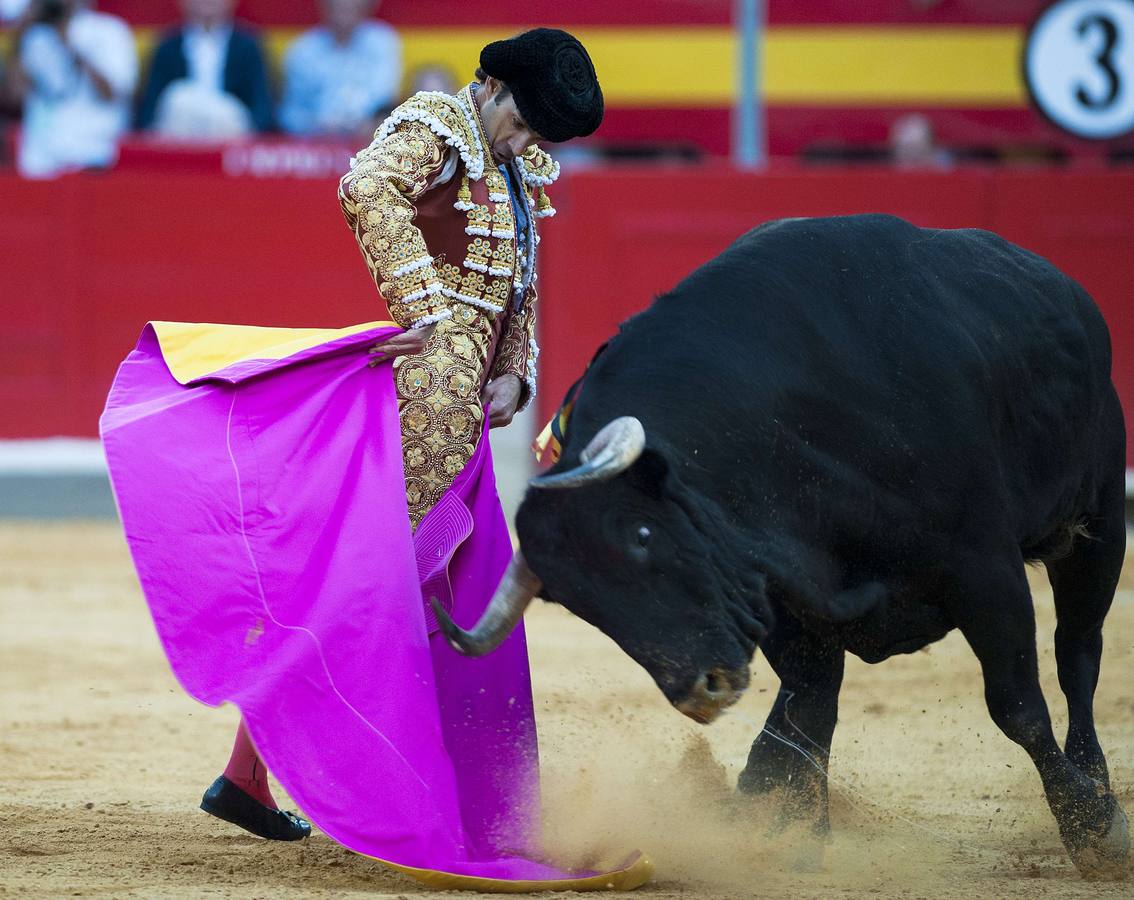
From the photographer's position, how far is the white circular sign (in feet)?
23.5

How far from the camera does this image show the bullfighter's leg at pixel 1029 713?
9.61 ft

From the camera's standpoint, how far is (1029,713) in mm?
2975

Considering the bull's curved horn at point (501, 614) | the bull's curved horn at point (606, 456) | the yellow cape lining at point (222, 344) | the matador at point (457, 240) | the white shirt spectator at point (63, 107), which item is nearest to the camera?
the bull's curved horn at point (606, 456)

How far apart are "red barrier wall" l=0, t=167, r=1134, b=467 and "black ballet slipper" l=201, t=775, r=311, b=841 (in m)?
4.01

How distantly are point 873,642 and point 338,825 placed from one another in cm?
93

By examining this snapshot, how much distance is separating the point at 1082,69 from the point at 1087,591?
4.33 metres

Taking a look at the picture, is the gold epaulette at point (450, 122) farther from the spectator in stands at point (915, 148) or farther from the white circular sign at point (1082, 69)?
the white circular sign at point (1082, 69)

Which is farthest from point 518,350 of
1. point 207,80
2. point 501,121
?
point 207,80

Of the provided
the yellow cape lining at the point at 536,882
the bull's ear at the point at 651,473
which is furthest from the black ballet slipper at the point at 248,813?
the bull's ear at the point at 651,473

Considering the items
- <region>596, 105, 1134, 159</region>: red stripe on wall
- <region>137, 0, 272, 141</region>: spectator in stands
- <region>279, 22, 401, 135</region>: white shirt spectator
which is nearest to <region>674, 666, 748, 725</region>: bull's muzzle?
<region>137, 0, 272, 141</region>: spectator in stands

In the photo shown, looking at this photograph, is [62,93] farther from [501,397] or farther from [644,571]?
[644,571]

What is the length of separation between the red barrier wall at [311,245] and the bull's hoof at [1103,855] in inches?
165

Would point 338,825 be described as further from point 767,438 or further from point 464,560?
point 767,438

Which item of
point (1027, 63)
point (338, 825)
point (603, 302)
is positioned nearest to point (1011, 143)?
point (1027, 63)
